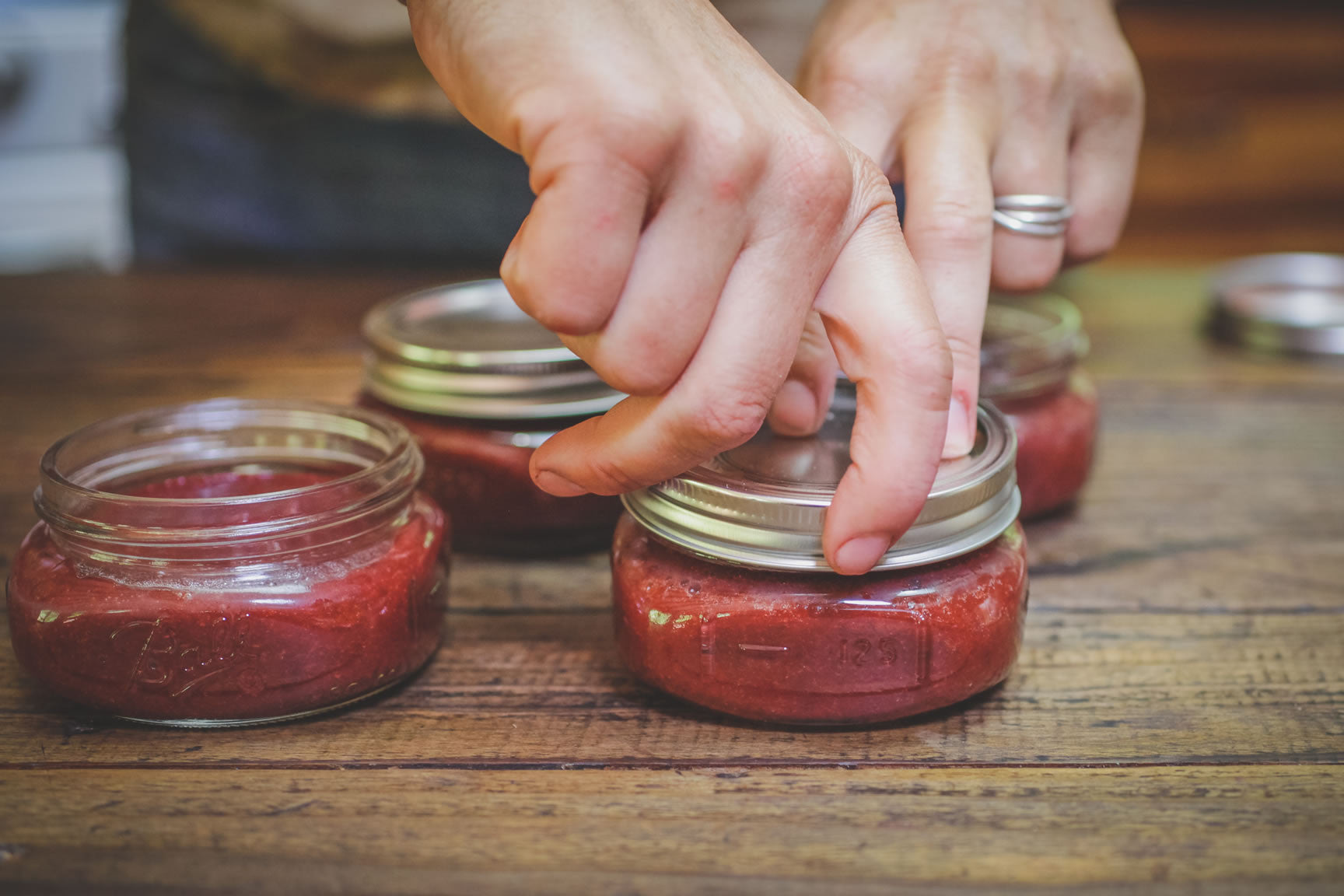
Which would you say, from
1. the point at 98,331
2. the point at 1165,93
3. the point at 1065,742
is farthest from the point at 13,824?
the point at 1165,93

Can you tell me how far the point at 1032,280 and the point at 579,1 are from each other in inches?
21.8

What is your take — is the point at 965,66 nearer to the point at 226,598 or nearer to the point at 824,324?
the point at 824,324

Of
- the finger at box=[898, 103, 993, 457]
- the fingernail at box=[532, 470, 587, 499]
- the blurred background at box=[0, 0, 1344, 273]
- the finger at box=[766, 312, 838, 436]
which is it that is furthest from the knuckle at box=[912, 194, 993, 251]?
the blurred background at box=[0, 0, 1344, 273]

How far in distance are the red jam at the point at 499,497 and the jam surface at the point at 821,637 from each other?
9.4 inches

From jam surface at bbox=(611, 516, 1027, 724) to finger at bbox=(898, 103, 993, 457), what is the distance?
139 mm

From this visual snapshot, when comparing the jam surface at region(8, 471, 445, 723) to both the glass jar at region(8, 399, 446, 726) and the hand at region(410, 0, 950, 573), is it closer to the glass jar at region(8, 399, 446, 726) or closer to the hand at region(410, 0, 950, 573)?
the glass jar at region(8, 399, 446, 726)

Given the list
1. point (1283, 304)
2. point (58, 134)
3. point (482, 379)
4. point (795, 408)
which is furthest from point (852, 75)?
point (58, 134)

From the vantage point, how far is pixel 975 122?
3.02ft

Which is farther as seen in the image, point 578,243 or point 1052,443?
point 1052,443

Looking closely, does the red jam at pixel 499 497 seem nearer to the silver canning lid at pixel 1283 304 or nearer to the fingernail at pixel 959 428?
the fingernail at pixel 959 428

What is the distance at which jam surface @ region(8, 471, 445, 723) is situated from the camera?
72cm

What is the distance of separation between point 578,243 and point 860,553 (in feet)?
0.86

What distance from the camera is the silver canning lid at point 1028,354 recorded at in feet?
3.45

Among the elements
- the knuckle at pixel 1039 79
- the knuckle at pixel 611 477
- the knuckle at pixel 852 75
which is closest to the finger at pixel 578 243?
the knuckle at pixel 611 477
